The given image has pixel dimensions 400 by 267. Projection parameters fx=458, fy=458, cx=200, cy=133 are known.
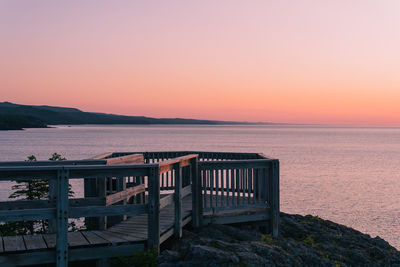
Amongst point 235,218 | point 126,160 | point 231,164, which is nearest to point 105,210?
point 126,160

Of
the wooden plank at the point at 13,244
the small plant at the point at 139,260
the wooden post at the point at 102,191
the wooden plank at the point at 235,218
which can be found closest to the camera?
the wooden plank at the point at 13,244

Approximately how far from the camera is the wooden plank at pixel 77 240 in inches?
308

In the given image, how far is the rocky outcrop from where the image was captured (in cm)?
804

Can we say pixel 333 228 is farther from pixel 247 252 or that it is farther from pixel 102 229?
pixel 102 229

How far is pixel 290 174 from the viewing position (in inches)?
2222

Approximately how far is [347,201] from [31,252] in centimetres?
3299

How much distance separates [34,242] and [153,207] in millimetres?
2128

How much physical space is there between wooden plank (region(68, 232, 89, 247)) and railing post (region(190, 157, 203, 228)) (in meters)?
3.04

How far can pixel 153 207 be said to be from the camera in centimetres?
814

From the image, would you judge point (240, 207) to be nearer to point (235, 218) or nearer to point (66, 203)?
point (235, 218)

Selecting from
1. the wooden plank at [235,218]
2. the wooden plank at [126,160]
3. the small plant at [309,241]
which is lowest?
the small plant at [309,241]

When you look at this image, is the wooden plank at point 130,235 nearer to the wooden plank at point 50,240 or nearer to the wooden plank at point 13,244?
the wooden plank at point 50,240

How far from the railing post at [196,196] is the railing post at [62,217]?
387cm

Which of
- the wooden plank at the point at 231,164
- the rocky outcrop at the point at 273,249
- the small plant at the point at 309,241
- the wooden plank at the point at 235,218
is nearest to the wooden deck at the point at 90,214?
the wooden plank at the point at 231,164
